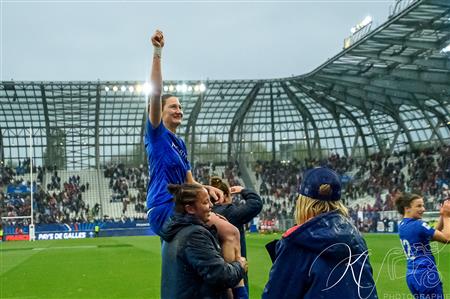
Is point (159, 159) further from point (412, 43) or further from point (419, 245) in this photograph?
point (412, 43)

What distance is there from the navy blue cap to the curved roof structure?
1407 inches

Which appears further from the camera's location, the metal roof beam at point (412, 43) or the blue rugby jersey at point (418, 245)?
the metal roof beam at point (412, 43)

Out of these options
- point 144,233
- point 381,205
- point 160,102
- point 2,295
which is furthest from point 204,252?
point 144,233

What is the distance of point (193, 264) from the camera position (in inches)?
185

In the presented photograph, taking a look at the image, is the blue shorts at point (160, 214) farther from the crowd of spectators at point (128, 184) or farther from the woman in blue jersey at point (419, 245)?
the crowd of spectators at point (128, 184)

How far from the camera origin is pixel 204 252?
185 inches

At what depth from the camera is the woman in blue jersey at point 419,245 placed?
738cm

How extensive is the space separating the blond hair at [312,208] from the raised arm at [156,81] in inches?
85.9

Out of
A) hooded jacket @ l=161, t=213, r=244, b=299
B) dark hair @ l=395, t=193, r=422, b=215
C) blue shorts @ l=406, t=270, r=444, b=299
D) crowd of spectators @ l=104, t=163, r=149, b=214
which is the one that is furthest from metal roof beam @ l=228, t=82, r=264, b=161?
hooded jacket @ l=161, t=213, r=244, b=299

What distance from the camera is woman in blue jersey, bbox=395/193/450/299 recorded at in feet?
24.2

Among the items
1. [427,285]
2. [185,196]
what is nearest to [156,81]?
[185,196]

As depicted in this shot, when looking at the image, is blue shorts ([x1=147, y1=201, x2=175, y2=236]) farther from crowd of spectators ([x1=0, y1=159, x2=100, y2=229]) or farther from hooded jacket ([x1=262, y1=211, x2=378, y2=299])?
crowd of spectators ([x1=0, y1=159, x2=100, y2=229])

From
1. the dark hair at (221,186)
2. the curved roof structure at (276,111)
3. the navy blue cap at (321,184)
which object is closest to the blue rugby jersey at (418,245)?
the dark hair at (221,186)

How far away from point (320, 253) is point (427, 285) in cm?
419
